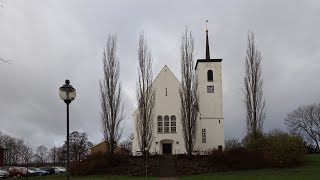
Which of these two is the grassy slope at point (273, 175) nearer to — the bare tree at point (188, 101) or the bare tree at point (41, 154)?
the bare tree at point (188, 101)

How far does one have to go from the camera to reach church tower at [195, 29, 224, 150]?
6531 cm

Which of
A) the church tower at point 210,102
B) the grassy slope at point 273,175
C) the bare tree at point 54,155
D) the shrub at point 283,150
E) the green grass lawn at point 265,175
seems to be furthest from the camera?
the bare tree at point 54,155

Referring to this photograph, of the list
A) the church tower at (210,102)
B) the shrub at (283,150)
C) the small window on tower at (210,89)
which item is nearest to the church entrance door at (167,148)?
the church tower at (210,102)

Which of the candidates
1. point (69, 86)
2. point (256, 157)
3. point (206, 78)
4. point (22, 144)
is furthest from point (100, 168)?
point (22, 144)

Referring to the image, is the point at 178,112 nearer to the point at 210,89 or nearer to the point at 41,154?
the point at 210,89

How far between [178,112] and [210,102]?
588cm

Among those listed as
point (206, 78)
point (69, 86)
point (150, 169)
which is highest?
point (206, 78)

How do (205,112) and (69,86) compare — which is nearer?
(69,86)

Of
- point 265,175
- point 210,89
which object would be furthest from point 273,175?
point 210,89

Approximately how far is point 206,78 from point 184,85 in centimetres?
1384

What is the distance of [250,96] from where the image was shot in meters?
52.6

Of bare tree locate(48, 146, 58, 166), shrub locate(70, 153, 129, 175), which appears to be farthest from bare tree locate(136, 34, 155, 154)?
bare tree locate(48, 146, 58, 166)

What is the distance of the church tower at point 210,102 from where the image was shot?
6531 cm

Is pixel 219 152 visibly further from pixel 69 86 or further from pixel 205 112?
pixel 69 86
